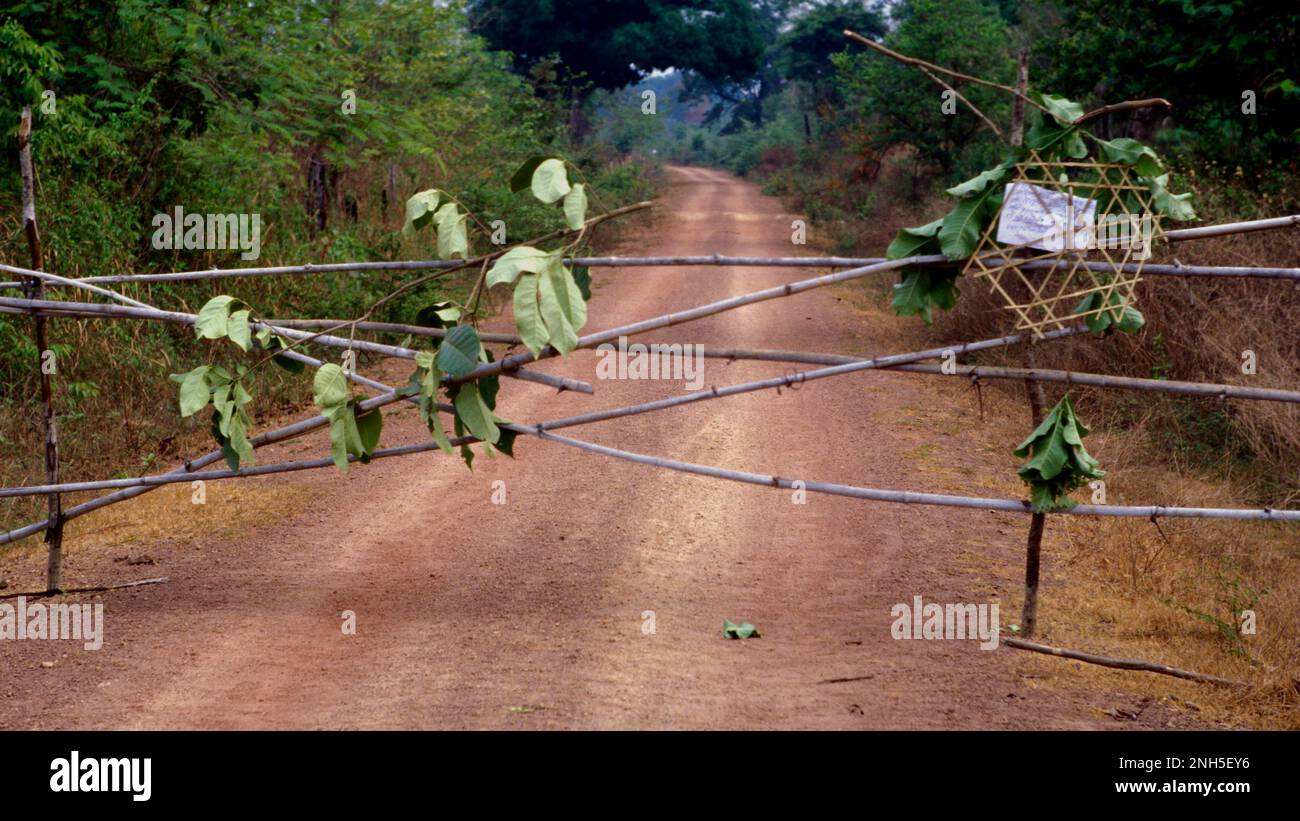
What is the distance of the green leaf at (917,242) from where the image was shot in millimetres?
4465

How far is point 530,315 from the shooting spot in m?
4.05

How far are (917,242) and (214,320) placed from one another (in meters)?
2.63

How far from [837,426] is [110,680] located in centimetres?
525

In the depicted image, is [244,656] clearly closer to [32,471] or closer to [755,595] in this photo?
[755,595]

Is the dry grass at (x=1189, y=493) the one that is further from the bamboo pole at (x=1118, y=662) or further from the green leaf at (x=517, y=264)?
the green leaf at (x=517, y=264)

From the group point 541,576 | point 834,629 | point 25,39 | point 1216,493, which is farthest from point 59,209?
point 1216,493

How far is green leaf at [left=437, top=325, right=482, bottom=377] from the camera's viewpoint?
430 centimetres

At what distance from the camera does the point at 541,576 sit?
5383mm

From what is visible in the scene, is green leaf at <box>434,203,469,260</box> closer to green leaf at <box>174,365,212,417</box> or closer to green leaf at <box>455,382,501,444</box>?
green leaf at <box>455,382,501,444</box>

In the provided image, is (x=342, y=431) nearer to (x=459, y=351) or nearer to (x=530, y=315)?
(x=459, y=351)

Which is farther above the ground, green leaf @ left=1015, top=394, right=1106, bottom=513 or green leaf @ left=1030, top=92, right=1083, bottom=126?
green leaf @ left=1030, top=92, right=1083, bottom=126

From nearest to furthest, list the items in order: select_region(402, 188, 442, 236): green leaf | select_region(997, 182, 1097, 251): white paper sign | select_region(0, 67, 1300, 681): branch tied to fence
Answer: select_region(0, 67, 1300, 681): branch tied to fence < select_region(997, 182, 1097, 251): white paper sign < select_region(402, 188, 442, 236): green leaf

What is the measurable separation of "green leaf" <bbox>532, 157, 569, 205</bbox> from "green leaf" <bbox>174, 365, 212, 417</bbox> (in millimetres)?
1498

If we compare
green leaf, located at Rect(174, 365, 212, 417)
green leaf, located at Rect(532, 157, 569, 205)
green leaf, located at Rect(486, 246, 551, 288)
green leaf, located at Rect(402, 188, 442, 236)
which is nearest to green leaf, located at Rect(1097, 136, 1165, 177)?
green leaf, located at Rect(532, 157, 569, 205)
